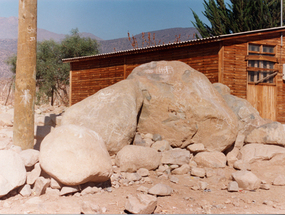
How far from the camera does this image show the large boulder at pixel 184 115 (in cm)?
711

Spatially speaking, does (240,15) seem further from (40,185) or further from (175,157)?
(40,185)

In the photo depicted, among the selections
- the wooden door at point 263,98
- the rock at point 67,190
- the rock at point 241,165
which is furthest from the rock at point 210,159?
the wooden door at point 263,98

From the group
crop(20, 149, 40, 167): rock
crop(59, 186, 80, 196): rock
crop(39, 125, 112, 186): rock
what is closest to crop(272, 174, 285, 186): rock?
crop(39, 125, 112, 186): rock

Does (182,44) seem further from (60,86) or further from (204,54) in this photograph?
(60,86)

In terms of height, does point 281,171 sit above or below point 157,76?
below

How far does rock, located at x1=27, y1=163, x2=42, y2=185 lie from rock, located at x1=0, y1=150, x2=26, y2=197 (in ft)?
0.50

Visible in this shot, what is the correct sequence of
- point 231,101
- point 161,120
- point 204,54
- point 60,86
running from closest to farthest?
point 161,120 → point 231,101 → point 204,54 → point 60,86

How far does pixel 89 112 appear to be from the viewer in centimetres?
635

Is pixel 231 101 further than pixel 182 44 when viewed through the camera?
No

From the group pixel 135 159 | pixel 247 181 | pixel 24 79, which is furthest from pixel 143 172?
pixel 24 79

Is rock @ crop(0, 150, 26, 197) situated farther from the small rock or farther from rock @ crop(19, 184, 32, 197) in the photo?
the small rock

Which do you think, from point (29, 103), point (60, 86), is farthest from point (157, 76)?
point (60, 86)

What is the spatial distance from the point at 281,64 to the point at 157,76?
6.97 meters

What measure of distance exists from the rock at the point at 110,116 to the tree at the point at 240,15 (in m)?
19.2
